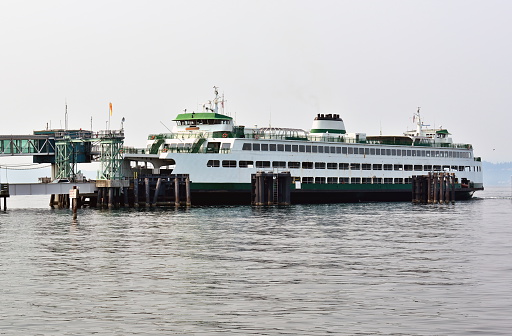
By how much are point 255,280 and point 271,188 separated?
55134 mm

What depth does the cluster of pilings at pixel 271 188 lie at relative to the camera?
3317 inches

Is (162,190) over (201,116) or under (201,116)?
under

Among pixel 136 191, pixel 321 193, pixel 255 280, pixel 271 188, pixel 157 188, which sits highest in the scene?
pixel 157 188

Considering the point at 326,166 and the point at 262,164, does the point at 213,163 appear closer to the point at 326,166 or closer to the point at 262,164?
the point at 262,164

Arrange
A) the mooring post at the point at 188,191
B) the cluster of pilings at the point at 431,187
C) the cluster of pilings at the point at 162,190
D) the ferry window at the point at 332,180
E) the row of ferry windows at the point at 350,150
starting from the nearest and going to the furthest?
the cluster of pilings at the point at 162,190 < the mooring post at the point at 188,191 < the row of ferry windows at the point at 350,150 < the ferry window at the point at 332,180 < the cluster of pilings at the point at 431,187

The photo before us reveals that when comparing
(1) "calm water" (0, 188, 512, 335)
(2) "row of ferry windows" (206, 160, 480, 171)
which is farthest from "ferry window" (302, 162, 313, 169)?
(1) "calm water" (0, 188, 512, 335)

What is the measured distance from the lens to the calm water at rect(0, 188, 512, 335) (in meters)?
22.6

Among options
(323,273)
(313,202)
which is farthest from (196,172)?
(323,273)

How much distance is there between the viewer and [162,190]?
8219 cm

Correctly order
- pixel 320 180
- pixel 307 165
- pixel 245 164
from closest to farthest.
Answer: pixel 245 164 < pixel 307 165 < pixel 320 180

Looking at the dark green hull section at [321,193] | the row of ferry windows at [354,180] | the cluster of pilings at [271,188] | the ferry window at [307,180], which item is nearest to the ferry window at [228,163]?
the dark green hull section at [321,193]

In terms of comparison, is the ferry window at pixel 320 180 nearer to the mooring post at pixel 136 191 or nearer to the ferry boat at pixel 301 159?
the ferry boat at pixel 301 159

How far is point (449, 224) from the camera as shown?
6006cm

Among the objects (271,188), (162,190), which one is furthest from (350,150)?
(162,190)
